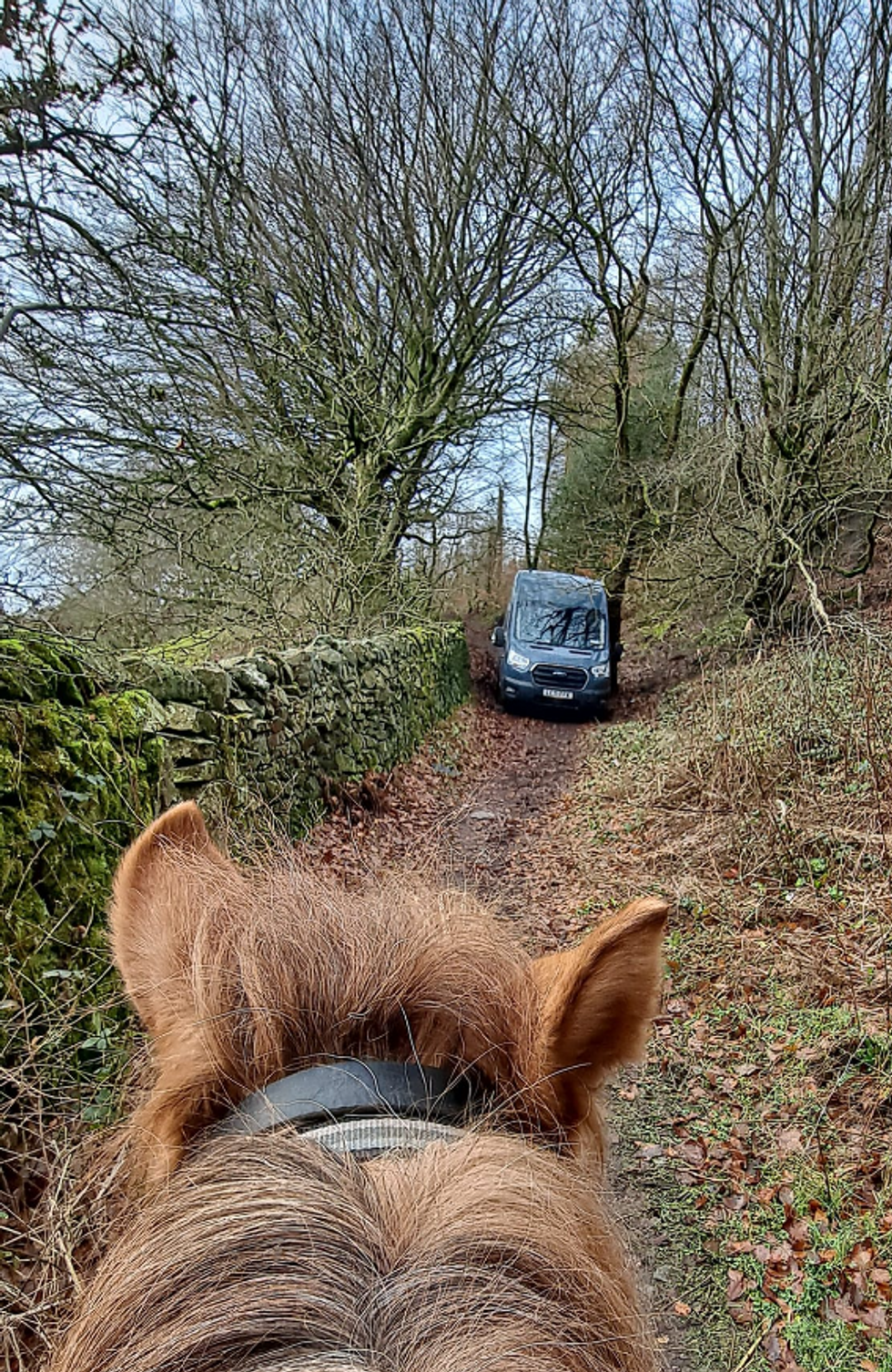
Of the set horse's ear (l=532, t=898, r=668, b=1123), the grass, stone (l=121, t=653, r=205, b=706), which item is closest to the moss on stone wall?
stone (l=121, t=653, r=205, b=706)

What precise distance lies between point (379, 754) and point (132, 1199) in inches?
319

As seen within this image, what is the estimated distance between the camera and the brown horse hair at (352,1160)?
0.56 metres

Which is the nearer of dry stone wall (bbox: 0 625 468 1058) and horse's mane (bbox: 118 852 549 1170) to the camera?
horse's mane (bbox: 118 852 549 1170)

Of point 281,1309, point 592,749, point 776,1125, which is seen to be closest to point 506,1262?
point 281,1309

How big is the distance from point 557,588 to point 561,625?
1.03 m

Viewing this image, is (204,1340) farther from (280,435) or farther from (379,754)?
(280,435)

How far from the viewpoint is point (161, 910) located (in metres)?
1.11

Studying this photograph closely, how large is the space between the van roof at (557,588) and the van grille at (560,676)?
1558 millimetres

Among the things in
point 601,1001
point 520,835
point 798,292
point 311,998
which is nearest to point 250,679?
point 520,835

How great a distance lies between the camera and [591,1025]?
3.27 ft

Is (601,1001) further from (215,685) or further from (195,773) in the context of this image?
(215,685)

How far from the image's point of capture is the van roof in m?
14.9

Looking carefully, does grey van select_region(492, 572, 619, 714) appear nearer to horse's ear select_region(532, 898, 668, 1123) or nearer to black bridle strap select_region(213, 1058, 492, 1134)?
horse's ear select_region(532, 898, 668, 1123)

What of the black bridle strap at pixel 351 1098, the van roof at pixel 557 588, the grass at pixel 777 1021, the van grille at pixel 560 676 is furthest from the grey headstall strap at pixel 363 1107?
the van roof at pixel 557 588
